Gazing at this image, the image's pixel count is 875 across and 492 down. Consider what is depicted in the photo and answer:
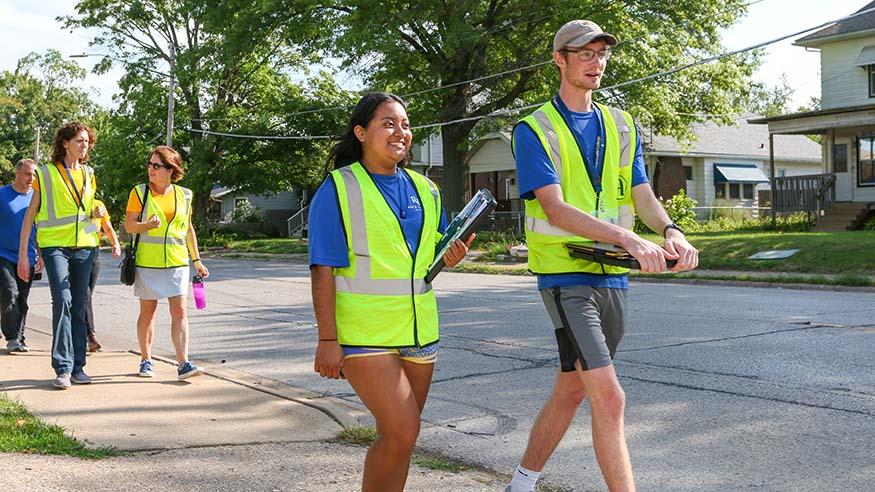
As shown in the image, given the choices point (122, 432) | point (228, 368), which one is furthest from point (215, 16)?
point (122, 432)

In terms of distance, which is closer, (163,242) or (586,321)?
(586,321)

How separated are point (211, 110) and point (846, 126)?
89.8 ft

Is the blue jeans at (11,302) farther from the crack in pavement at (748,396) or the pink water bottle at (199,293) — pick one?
the crack in pavement at (748,396)

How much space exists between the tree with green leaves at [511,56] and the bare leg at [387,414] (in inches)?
1027

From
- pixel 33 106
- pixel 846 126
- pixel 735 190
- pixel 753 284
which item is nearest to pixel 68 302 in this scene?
pixel 753 284

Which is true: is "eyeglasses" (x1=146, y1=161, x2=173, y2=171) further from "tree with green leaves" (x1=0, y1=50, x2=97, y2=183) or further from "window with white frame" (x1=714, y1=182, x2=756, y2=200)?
"tree with green leaves" (x1=0, y1=50, x2=97, y2=183)

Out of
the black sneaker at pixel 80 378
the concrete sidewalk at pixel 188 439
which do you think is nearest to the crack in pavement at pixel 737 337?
the concrete sidewalk at pixel 188 439

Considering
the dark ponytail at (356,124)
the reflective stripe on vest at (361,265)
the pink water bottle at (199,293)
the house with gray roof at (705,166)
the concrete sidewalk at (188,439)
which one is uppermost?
the house with gray roof at (705,166)

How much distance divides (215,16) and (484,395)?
31.1 meters

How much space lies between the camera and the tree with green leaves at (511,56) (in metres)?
29.9

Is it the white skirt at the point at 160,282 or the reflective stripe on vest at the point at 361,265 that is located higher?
the reflective stripe on vest at the point at 361,265

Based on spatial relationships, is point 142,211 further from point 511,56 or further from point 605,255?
point 511,56

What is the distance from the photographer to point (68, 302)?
793 centimetres

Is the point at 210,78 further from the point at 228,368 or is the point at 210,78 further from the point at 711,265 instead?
the point at 228,368
